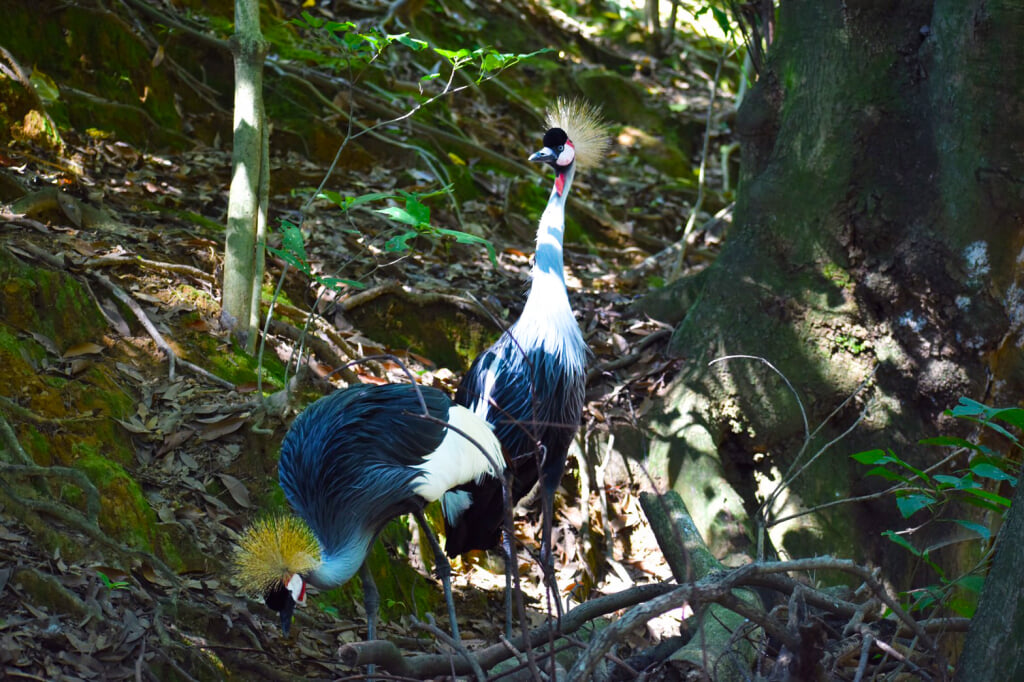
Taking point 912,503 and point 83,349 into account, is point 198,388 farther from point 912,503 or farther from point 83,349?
point 912,503

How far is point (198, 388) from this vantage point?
146 inches

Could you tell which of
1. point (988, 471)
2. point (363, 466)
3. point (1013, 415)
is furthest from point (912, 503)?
point (363, 466)

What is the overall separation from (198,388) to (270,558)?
135cm

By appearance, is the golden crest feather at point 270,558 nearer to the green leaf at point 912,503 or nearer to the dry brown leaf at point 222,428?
the dry brown leaf at point 222,428

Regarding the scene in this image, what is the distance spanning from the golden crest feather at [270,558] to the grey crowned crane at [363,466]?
0.43 feet

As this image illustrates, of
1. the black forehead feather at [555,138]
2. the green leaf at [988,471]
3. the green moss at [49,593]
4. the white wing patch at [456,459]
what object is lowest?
the green leaf at [988,471]

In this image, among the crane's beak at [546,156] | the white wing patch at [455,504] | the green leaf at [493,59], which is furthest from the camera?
the crane's beak at [546,156]

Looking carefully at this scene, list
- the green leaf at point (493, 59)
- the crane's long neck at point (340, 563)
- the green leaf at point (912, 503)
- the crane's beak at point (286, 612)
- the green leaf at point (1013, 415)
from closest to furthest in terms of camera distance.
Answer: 1. the green leaf at point (1013, 415)
2. the green leaf at point (912, 503)
3. the crane's beak at point (286, 612)
4. the crane's long neck at point (340, 563)
5. the green leaf at point (493, 59)

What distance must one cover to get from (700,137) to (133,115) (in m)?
5.67

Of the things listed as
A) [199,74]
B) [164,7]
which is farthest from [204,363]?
[164,7]

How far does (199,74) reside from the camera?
19.4ft

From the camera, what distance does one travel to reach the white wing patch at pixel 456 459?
3051mm

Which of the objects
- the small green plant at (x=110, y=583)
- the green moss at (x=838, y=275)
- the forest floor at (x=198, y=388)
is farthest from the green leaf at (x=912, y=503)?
the small green plant at (x=110, y=583)

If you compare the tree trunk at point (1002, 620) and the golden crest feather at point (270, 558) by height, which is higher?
the golden crest feather at point (270, 558)
